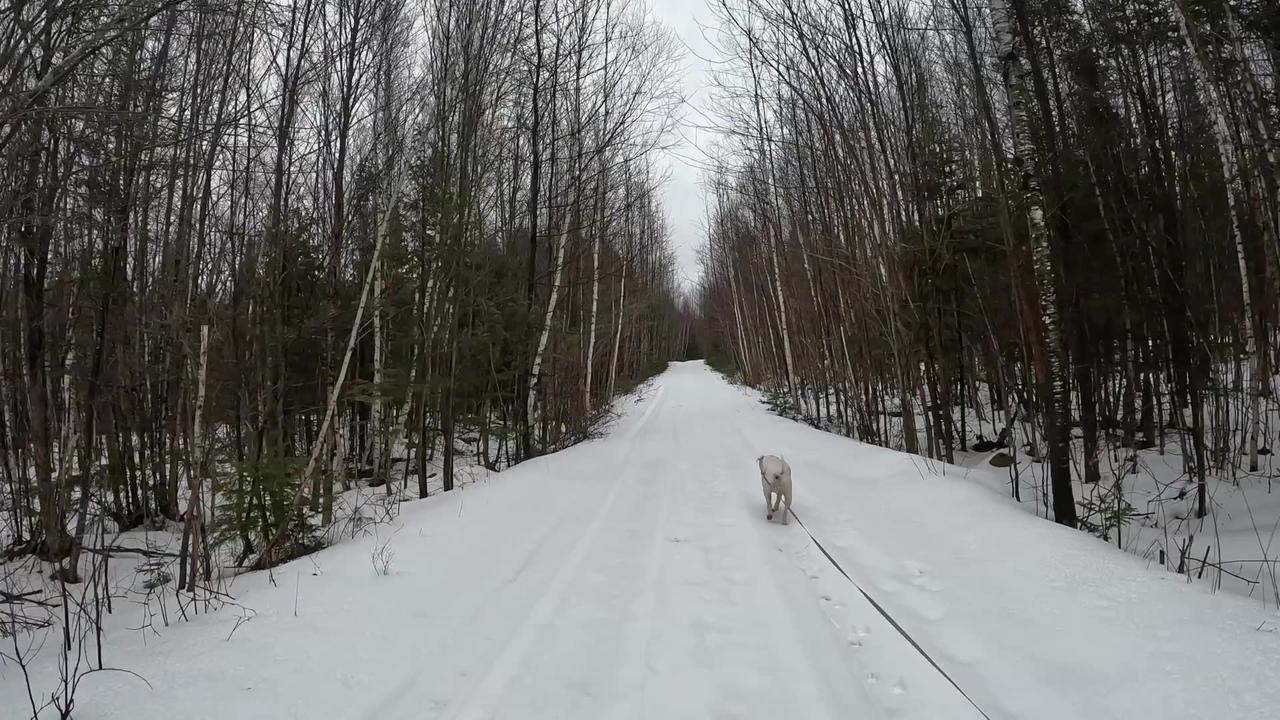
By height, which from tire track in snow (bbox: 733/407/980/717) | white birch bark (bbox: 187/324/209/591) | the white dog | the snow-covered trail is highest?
white birch bark (bbox: 187/324/209/591)

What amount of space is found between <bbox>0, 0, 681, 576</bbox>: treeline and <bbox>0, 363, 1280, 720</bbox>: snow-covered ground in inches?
43.7

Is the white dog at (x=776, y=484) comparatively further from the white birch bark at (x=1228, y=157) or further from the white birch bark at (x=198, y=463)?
the white birch bark at (x=1228, y=157)

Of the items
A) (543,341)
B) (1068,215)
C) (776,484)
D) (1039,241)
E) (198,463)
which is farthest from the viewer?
(543,341)

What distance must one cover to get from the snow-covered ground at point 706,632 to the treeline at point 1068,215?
6.56ft

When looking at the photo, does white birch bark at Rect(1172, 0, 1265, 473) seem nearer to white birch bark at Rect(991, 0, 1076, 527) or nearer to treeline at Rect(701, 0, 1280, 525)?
treeline at Rect(701, 0, 1280, 525)

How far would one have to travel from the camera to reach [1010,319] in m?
8.13

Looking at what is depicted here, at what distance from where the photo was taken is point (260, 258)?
17.7 ft

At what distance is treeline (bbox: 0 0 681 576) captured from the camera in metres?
4.27

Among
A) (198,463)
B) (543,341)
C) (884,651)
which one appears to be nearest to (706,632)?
(884,651)

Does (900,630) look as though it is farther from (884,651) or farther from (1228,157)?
(1228,157)

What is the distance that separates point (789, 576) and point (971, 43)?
17.9 ft

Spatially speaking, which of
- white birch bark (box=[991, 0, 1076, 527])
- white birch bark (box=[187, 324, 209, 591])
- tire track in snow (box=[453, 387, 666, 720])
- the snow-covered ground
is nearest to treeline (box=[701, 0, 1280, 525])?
white birch bark (box=[991, 0, 1076, 527])

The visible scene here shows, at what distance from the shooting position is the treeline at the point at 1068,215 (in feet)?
17.5

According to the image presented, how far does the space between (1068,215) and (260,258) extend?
1040 cm
